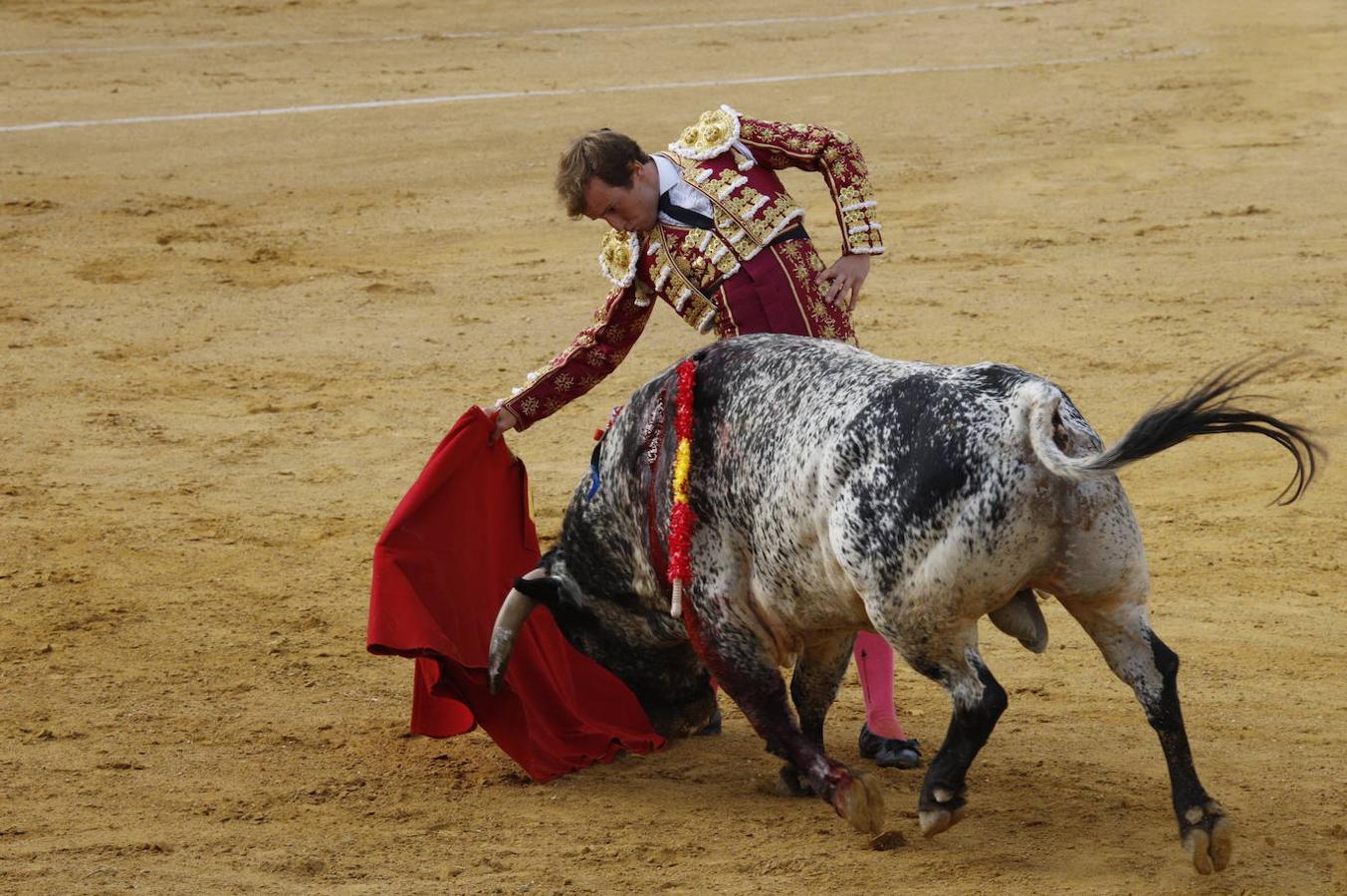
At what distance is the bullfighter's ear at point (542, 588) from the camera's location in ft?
14.9

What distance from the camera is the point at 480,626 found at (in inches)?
189

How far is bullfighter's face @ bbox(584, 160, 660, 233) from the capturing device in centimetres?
440

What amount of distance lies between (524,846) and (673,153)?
177 centimetres

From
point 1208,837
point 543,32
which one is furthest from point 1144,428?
point 543,32

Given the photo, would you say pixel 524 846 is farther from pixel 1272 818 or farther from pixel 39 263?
pixel 39 263

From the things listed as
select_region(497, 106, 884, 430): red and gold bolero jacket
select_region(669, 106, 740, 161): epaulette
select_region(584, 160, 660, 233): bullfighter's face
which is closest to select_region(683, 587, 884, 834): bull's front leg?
select_region(497, 106, 884, 430): red and gold bolero jacket

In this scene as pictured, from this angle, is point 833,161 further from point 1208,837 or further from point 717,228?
point 1208,837

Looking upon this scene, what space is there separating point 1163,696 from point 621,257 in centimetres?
178

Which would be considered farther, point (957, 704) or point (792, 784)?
point (792, 784)

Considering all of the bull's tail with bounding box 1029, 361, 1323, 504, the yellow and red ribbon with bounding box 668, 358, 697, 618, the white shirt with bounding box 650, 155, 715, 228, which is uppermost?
the white shirt with bounding box 650, 155, 715, 228

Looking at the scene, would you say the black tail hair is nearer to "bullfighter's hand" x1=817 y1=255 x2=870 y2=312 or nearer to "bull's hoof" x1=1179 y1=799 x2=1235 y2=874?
"bull's hoof" x1=1179 y1=799 x2=1235 y2=874

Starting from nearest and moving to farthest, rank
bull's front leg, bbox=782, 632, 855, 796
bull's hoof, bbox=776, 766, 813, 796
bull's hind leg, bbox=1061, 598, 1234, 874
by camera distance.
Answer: bull's hind leg, bbox=1061, 598, 1234, 874
bull's front leg, bbox=782, 632, 855, 796
bull's hoof, bbox=776, 766, 813, 796

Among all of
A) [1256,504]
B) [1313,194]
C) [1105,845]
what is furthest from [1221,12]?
[1105,845]

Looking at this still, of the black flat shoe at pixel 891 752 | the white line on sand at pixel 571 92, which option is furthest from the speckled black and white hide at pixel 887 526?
the white line on sand at pixel 571 92
